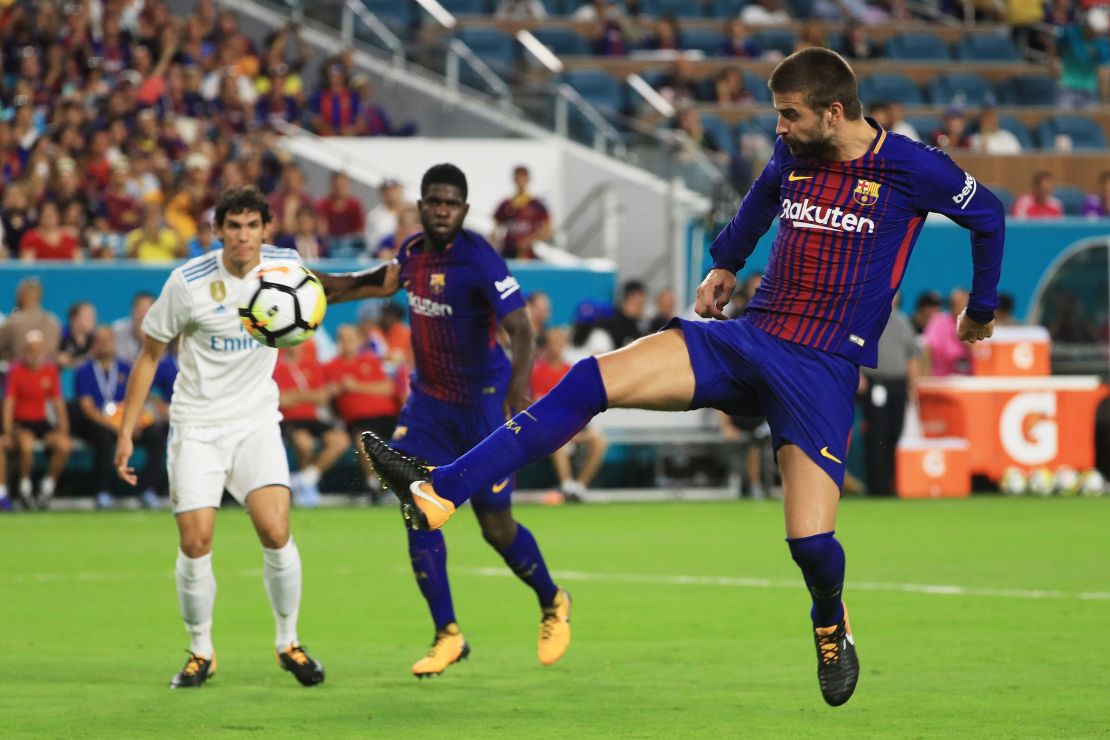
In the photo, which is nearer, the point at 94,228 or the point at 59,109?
the point at 94,228

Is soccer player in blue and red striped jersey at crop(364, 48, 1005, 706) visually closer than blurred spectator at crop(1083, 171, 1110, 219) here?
Yes

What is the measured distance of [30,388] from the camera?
19.6 m

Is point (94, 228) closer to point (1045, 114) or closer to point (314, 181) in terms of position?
point (314, 181)

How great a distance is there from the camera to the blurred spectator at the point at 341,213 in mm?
22797

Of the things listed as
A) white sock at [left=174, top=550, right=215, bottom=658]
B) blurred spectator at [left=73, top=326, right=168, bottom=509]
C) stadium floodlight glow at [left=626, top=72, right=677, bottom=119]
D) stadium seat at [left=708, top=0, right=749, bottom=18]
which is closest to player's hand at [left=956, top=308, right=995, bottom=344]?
white sock at [left=174, top=550, right=215, bottom=658]

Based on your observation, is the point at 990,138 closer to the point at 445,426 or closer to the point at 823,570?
the point at 445,426

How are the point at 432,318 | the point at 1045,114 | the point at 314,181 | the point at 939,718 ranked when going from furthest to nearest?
the point at 1045,114, the point at 314,181, the point at 432,318, the point at 939,718

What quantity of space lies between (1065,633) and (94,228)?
14007 mm

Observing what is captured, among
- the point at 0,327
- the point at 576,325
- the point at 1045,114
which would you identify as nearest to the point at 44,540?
the point at 0,327

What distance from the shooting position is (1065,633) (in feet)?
34.6

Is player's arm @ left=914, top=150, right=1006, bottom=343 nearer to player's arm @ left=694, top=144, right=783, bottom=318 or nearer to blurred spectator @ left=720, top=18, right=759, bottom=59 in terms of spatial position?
player's arm @ left=694, top=144, right=783, bottom=318

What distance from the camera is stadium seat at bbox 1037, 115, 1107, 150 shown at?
2841 cm

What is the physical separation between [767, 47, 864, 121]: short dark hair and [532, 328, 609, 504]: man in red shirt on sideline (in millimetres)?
13498

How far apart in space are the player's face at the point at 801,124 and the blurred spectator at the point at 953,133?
19912 mm
